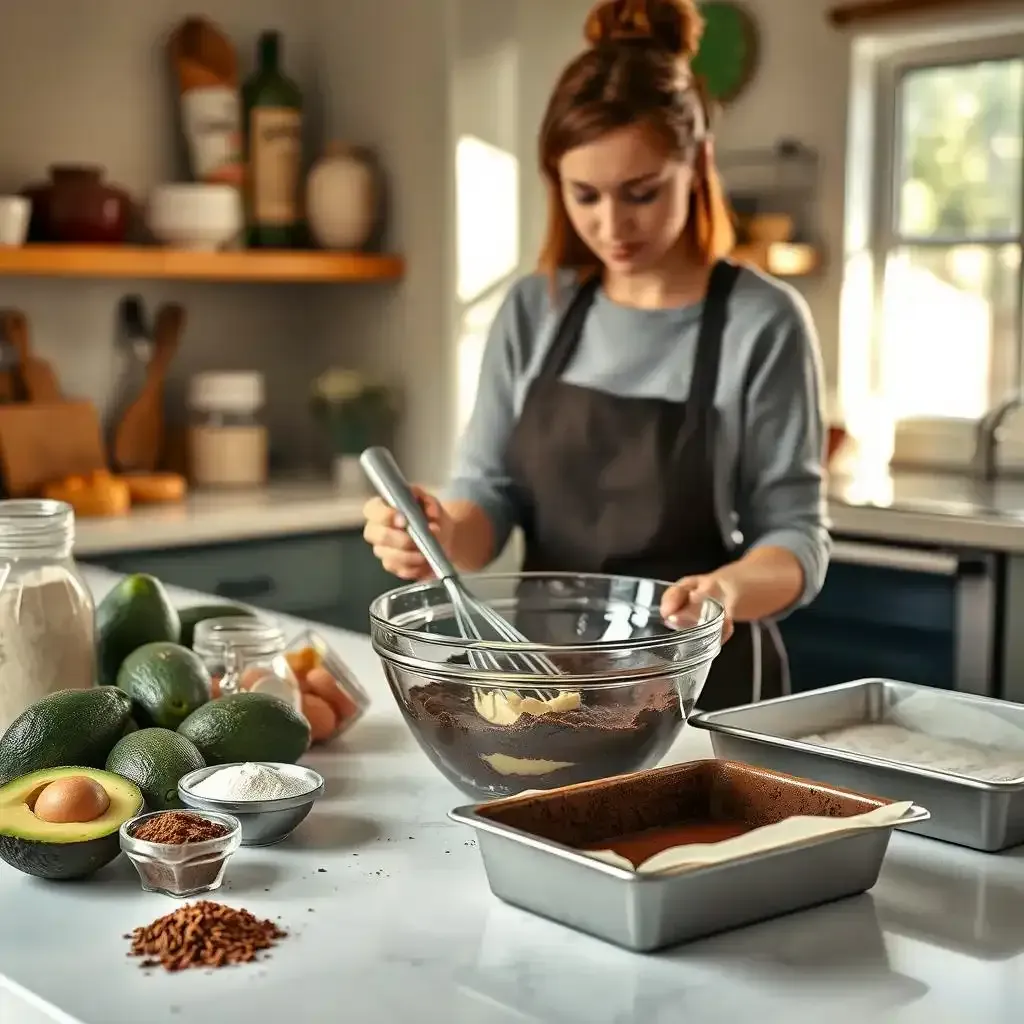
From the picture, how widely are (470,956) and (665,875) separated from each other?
0.43ft

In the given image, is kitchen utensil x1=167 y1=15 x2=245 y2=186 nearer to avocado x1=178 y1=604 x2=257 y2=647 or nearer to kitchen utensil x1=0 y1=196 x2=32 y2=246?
kitchen utensil x1=0 y1=196 x2=32 y2=246

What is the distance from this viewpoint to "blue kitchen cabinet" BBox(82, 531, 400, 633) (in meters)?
3.06

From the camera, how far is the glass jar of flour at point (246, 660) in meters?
1.37

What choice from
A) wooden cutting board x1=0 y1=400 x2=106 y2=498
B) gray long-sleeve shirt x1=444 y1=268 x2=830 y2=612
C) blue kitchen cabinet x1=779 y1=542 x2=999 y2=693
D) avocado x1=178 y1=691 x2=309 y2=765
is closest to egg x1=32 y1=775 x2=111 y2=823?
avocado x1=178 y1=691 x2=309 y2=765

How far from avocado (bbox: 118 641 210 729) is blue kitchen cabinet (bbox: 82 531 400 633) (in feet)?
5.53

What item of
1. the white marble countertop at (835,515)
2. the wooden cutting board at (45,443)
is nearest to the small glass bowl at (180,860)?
the white marble countertop at (835,515)

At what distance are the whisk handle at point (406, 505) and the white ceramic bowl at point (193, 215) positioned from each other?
2136 mm

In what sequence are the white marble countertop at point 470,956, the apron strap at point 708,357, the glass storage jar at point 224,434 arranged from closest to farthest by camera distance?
the white marble countertop at point 470,956 → the apron strap at point 708,357 → the glass storage jar at point 224,434

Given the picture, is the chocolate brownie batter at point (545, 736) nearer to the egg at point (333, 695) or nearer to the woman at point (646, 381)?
the egg at point (333, 695)

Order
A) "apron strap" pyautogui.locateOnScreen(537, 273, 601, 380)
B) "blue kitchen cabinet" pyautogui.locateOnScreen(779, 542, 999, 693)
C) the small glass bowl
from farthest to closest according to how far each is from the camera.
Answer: "blue kitchen cabinet" pyautogui.locateOnScreen(779, 542, 999, 693)
"apron strap" pyautogui.locateOnScreen(537, 273, 601, 380)
the small glass bowl

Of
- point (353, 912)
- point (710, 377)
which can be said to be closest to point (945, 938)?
point (353, 912)

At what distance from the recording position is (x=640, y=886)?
900mm

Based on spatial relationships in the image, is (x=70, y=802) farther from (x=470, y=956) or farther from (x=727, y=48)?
(x=727, y=48)

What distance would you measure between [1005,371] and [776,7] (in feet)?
3.26
